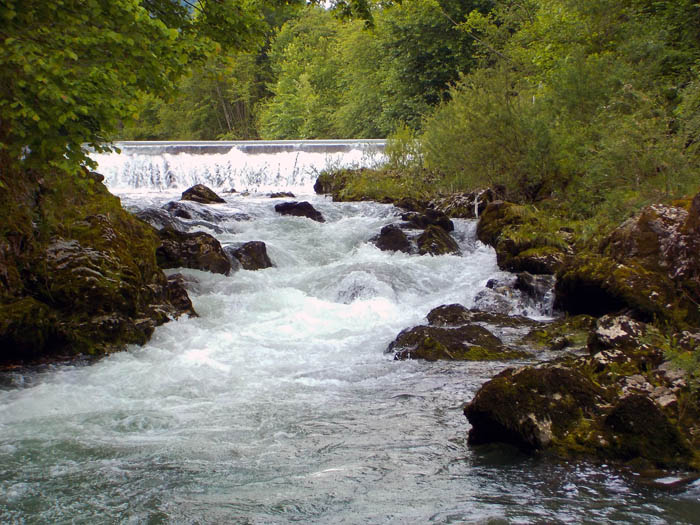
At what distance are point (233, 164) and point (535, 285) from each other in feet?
54.4

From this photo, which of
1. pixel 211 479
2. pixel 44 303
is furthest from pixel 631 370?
pixel 44 303

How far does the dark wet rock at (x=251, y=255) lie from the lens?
43.5 feet

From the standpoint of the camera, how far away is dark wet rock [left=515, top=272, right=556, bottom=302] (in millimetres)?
10992

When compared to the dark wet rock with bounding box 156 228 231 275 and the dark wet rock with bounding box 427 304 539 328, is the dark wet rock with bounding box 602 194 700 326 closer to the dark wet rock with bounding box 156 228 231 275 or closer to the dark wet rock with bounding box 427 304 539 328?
the dark wet rock with bounding box 427 304 539 328

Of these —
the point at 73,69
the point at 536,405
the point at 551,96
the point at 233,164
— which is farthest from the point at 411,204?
the point at 536,405

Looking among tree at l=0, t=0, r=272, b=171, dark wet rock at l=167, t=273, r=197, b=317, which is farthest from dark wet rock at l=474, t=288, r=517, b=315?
tree at l=0, t=0, r=272, b=171

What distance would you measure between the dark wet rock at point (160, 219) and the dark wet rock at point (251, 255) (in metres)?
1.58

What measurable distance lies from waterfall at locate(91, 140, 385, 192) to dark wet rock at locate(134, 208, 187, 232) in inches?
367

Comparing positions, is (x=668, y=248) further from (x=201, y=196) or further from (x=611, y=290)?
(x=201, y=196)

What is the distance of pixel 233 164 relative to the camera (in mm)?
25453

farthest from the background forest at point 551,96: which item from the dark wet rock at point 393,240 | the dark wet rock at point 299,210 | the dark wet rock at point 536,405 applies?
the dark wet rock at point 536,405

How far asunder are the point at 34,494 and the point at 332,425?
95.6 inches

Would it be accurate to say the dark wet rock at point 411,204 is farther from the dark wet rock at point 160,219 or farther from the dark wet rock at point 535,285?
the dark wet rock at point 535,285

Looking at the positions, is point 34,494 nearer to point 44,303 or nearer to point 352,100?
point 44,303
